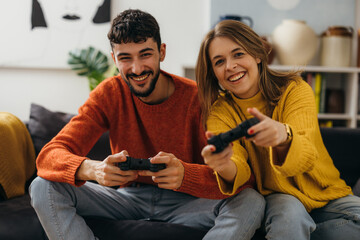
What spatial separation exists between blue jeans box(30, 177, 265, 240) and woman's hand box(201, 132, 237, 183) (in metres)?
0.09

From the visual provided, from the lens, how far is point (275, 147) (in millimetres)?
1026

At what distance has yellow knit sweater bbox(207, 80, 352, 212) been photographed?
3.77 feet

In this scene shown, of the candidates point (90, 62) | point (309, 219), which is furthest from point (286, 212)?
point (90, 62)

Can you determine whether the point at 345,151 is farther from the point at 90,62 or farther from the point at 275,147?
the point at 90,62

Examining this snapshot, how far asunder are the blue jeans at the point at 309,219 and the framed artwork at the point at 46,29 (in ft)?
6.77

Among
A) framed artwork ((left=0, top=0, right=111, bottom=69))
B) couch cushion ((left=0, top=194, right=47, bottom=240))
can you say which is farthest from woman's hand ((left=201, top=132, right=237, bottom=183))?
framed artwork ((left=0, top=0, right=111, bottom=69))

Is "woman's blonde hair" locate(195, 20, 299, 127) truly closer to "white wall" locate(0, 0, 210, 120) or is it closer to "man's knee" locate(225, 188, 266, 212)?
"man's knee" locate(225, 188, 266, 212)

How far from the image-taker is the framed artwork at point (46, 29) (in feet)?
8.74

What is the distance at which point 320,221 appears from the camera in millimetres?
1206

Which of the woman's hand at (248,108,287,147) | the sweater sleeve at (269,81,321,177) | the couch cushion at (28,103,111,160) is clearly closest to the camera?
the woman's hand at (248,108,287,147)

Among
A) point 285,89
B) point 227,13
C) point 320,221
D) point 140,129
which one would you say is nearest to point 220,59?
point 285,89

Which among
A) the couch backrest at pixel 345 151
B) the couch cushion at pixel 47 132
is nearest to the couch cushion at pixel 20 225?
the couch cushion at pixel 47 132

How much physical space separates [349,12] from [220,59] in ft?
6.53

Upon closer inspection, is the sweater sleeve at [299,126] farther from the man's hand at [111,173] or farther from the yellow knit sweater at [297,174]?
the man's hand at [111,173]
